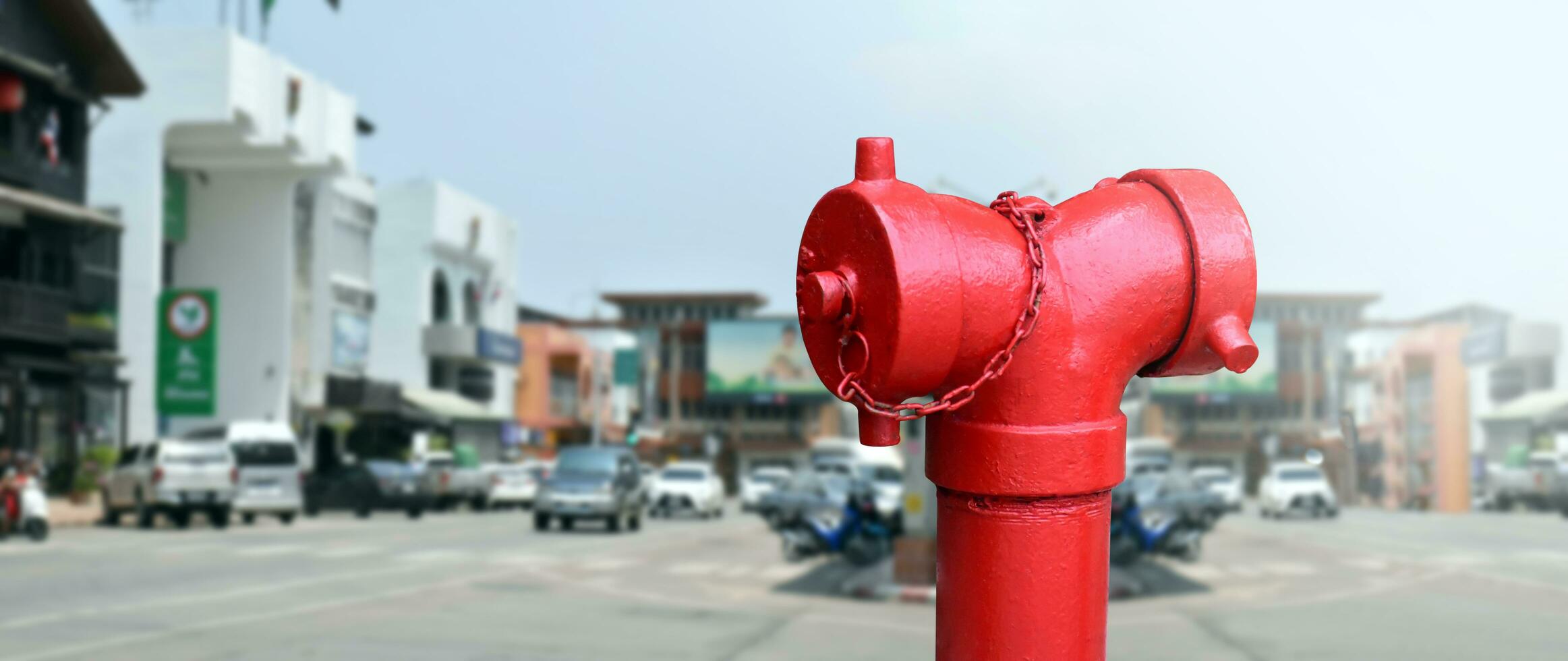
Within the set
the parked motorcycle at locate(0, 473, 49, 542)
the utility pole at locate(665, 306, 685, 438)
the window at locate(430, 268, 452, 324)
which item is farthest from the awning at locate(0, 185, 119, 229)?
the utility pole at locate(665, 306, 685, 438)

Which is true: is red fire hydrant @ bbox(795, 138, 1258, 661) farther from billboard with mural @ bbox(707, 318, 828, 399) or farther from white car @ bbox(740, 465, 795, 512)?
billboard with mural @ bbox(707, 318, 828, 399)

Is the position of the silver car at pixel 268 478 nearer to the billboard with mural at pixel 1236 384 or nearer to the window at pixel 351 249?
the window at pixel 351 249

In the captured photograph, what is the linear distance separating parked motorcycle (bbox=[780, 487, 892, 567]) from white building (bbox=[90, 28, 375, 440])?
75.6ft

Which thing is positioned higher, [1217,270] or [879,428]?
[1217,270]

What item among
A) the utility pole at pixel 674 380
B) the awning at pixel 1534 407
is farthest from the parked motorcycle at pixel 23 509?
the utility pole at pixel 674 380

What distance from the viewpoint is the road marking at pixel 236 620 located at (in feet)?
30.3

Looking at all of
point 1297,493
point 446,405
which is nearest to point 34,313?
point 446,405

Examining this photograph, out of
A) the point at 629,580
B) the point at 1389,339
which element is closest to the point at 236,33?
the point at 629,580

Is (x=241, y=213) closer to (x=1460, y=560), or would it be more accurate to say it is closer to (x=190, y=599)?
(x=190, y=599)

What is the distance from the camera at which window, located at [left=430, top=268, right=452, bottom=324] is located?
193ft

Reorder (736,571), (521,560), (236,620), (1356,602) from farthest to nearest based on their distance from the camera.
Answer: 1. (521,560)
2. (736,571)
3. (1356,602)
4. (236,620)

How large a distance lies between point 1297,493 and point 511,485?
20747 mm

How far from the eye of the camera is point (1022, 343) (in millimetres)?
2359

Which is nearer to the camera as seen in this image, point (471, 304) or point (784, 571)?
point (784, 571)
